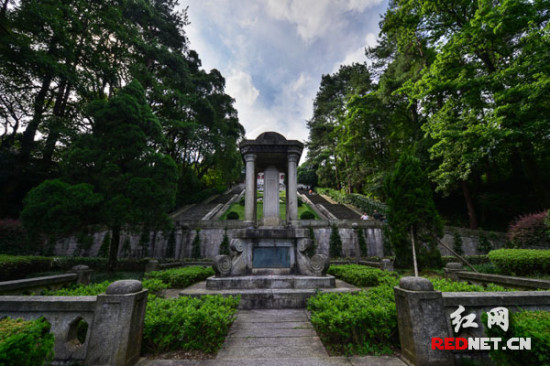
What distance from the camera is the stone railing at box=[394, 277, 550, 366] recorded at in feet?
9.05

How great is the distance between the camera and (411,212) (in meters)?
9.83

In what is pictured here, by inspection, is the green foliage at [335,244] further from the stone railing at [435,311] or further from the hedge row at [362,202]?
the stone railing at [435,311]

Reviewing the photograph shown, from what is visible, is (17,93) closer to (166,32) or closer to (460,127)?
(166,32)

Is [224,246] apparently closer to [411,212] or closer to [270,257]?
[270,257]

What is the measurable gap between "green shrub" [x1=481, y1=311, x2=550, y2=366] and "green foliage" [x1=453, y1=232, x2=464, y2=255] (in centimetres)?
1702

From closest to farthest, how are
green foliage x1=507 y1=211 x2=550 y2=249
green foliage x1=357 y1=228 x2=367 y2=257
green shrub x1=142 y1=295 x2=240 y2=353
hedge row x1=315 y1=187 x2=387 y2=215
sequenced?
green shrub x1=142 y1=295 x2=240 y2=353 → green foliage x1=507 y1=211 x2=550 y2=249 → green foliage x1=357 y1=228 x2=367 y2=257 → hedge row x1=315 y1=187 x2=387 y2=215

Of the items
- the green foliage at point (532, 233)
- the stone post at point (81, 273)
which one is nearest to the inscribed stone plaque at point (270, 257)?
the stone post at point (81, 273)

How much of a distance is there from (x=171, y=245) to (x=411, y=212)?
16071 mm

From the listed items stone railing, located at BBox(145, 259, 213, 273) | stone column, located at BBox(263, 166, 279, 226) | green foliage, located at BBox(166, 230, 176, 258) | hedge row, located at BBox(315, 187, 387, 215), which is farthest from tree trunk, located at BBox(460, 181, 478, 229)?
green foliage, located at BBox(166, 230, 176, 258)

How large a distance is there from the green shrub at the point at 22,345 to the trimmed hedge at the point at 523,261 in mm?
11558

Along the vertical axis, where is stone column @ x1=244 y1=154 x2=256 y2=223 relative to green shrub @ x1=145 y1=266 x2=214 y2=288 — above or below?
above

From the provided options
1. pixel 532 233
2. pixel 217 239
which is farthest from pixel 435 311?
pixel 217 239

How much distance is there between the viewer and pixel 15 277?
8258mm

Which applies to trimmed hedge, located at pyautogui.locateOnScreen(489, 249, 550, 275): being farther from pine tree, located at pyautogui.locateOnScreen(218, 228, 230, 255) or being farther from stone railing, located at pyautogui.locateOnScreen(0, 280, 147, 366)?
pine tree, located at pyautogui.locateOnScreen(218, 228, 230, 255)
